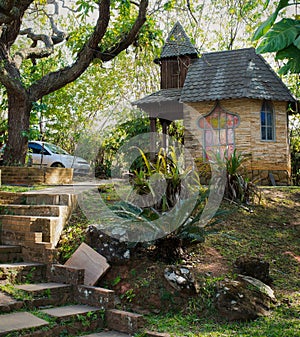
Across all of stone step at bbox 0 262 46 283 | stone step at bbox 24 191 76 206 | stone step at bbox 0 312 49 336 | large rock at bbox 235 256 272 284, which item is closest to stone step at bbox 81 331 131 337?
stone step at bbox 0 312 49 336

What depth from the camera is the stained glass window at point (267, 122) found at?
1335cm

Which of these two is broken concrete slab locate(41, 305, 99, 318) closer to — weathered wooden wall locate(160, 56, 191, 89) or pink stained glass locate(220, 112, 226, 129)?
pink stained glass locate(220, 112, 226, 129)

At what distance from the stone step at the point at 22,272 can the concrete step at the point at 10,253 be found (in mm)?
309

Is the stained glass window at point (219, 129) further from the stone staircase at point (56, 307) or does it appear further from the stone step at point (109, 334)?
the stone step at point (109, 334)

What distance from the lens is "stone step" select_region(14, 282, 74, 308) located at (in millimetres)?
4785

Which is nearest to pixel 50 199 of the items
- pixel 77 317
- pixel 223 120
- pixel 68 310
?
pixel 68 310

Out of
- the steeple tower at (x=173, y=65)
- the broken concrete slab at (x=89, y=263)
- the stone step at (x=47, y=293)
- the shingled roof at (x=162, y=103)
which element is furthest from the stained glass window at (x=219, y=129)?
the stone step at (x=47, y=293)

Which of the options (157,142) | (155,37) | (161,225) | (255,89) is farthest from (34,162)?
(161,225)

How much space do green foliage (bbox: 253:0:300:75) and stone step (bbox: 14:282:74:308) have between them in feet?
11.7

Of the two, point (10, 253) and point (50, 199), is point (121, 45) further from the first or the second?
point (10, 253)

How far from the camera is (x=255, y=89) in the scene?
1299 centimetres

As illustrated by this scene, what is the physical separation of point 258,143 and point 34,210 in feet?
27.2

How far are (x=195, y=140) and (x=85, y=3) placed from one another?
6528mm

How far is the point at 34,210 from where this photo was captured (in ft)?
21.8
